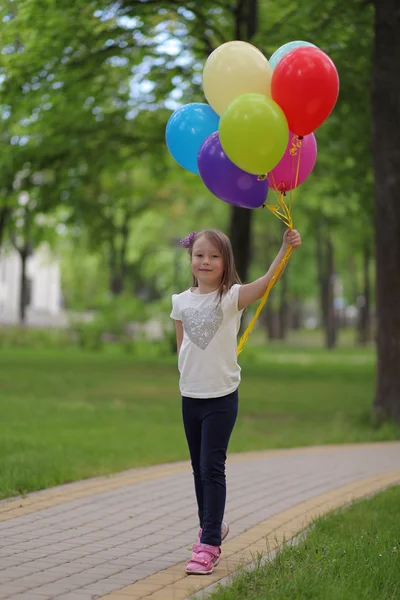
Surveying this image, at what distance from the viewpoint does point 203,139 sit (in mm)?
6211

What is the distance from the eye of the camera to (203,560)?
205 inches

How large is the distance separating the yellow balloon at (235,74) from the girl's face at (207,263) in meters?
1.06

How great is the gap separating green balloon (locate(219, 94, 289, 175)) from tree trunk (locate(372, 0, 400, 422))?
7857 millimetres

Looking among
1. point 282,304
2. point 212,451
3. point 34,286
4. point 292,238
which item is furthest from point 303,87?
A: point 34,286

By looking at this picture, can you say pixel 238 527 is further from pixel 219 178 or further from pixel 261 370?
pixel 261 370

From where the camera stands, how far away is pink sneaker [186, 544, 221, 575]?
5191 mm

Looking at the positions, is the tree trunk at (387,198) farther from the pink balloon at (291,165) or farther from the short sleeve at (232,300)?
the short sleeve at (232,300)

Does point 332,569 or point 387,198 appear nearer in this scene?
point 332,569

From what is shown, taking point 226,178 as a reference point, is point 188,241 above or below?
below

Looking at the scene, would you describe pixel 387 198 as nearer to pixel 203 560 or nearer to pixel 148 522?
pixel 148 522

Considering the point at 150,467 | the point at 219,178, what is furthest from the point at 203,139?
the point at 150,467

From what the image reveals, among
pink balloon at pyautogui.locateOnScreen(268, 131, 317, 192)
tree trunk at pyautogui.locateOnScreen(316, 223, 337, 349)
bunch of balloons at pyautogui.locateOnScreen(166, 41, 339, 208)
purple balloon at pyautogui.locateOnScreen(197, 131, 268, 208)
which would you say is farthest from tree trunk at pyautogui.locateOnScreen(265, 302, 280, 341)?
purple balloon at pyautogui.locateOnScreen(197, 131, 268, 208)

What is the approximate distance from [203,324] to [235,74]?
1.61m

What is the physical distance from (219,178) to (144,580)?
2426mm
